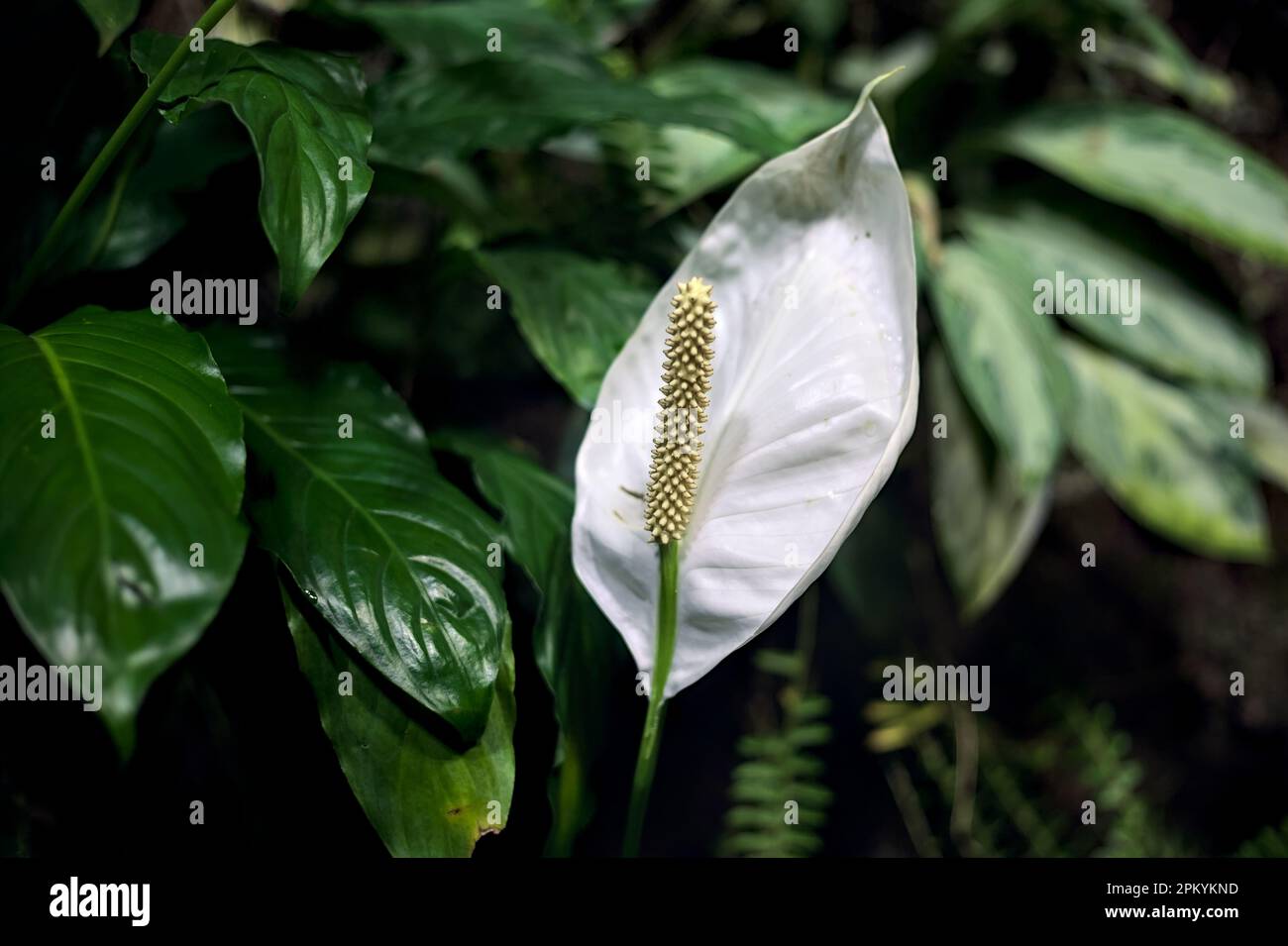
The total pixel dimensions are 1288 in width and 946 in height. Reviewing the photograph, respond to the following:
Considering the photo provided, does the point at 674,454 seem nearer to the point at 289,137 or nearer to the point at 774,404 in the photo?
the point at 774,404

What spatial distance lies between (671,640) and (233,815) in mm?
403

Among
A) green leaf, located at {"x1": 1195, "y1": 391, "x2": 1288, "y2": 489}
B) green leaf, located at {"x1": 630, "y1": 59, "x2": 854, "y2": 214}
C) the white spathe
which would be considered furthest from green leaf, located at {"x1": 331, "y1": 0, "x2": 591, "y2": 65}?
green leaf, located at {"x1": 1195, "y1": 391, "x2": 1288, "y2": 489}

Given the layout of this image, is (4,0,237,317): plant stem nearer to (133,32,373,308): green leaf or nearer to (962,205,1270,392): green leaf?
(133,32,373,308): green leaf

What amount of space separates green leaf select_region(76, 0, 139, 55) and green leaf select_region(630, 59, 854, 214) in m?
0.46

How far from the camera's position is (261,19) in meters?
1.11

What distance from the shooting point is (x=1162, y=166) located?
1132 mm

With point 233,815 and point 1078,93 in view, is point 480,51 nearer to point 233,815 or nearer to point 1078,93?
point 233,815

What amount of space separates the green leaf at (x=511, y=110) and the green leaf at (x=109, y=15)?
0.19m

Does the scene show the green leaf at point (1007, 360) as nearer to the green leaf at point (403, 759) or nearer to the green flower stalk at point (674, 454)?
the green flower stalk at point (674, 454)

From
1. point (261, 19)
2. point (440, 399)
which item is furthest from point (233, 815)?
point (261, 19)

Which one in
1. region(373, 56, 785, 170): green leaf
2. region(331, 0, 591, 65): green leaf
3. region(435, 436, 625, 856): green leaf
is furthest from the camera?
region(331, 0, 591, 65): green leaf

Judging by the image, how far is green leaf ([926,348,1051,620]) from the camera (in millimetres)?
1135

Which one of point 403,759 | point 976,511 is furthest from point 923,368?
point 403,759

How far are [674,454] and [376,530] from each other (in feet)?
0.64
